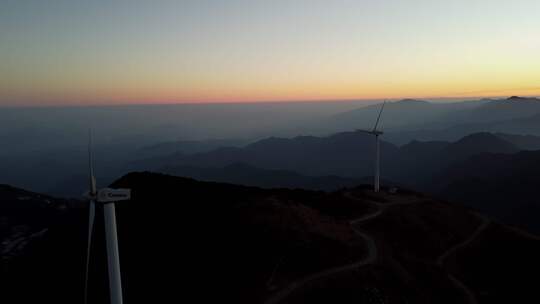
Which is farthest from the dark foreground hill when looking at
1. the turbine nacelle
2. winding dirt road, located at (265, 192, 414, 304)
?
the turbine nacelle

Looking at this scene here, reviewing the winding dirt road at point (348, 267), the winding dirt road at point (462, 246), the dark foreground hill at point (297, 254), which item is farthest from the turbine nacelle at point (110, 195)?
the winding dirt road at point (462, 246)

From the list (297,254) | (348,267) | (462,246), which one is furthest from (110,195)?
(462,246)

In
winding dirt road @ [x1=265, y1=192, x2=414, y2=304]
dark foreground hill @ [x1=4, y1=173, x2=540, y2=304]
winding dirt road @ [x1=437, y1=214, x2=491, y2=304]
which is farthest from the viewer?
winding dirt road @ [x1=437, y1=214, x2=491, y2=304]

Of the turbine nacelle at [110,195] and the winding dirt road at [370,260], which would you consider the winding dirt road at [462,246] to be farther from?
the turbine nacelle at [110,195]

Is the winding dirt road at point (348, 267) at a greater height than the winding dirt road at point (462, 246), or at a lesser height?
greater

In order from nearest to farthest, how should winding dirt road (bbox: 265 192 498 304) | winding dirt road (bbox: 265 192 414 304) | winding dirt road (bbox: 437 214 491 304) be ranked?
winding dirt road (bbox: 265 192 414 304), winding dirt road (bbox: 265 192 498 304), winding dirt road (bbox: 437 214 491 304)

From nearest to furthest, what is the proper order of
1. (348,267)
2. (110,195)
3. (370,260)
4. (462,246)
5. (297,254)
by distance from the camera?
(110,195) < (348,267) < (297,254) < (370,260) < (462,246)

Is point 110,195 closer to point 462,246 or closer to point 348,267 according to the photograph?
point 348,267

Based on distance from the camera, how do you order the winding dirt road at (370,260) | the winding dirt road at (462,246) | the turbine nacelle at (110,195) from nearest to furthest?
1. the turbine nacelle at (110,195)
2. the winding dirt road at (370,260)
3. the winding dirt road at (462,246)

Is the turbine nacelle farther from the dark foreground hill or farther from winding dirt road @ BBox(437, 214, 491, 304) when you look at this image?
winding dirt road @ BBox(437, 214, 491, 304)
